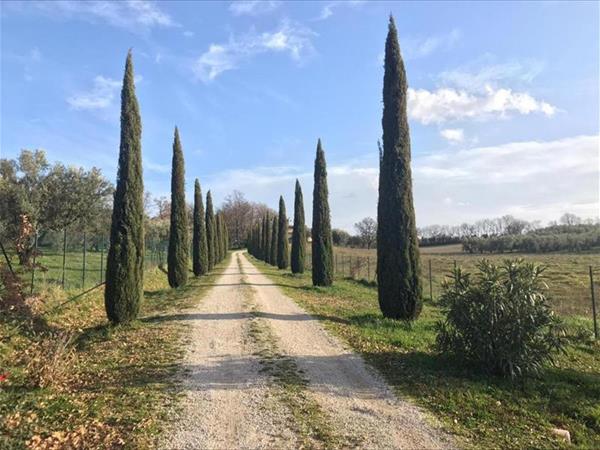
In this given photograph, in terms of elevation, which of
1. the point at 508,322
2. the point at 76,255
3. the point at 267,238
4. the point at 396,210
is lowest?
the point at 508,322

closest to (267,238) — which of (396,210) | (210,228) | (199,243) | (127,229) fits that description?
(210,228)

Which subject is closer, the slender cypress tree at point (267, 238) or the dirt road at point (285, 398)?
the dirt road at point (285, 398)

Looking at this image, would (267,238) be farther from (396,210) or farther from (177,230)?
(396,210)

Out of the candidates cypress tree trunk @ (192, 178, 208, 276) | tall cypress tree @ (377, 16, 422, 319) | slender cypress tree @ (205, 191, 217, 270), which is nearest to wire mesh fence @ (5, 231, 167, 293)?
cypress tree trunk @ (192, 178, 208, 276)

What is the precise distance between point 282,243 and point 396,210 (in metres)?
25.7

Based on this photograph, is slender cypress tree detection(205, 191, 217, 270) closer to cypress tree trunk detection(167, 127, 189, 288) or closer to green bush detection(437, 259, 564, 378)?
cypress tree trunk detection(167, 127, 189, 288)

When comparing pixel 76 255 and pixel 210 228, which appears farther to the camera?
pixel 210 228

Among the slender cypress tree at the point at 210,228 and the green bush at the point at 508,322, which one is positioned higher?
the slender cypress tree at the point at 210,228

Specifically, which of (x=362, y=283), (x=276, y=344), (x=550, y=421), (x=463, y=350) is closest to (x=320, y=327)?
(x=276, y=344)

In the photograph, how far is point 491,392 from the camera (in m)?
6.38

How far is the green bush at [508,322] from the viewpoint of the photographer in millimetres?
6789

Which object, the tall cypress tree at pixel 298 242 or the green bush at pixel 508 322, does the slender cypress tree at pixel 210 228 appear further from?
the green bush at pixel 508 322

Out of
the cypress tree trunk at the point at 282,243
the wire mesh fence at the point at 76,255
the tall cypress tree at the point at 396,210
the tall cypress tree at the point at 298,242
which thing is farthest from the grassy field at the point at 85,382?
the cypress tree trunk at the point at 282,243

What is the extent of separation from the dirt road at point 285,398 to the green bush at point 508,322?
1732 mm
